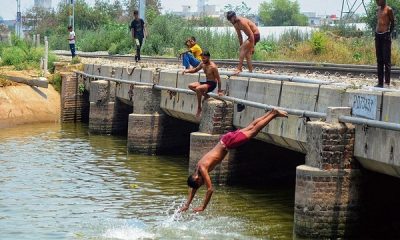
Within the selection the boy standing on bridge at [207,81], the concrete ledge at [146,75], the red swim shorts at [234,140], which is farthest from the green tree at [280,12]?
the red swim shorts at [234,140]

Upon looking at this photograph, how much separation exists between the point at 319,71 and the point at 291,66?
243cm

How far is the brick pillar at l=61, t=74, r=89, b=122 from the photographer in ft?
114

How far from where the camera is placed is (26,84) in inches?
1387

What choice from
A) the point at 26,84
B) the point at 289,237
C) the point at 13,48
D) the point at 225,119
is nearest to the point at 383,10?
the point at 289,237

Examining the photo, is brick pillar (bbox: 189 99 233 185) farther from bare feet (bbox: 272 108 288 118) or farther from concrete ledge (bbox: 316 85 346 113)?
bare feet (bbox: 272 108 288 118)

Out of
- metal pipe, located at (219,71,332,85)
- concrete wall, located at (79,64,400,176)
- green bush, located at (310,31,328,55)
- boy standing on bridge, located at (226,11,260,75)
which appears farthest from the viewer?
green bush, located at (310,31,328,55)

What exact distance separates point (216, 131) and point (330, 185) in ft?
18.6

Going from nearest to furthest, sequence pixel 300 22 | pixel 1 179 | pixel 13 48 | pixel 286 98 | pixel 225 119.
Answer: pixel 286 98 < pixel 225 119 < pixel 1 179 < pixel 13 48 < pixel 300 22

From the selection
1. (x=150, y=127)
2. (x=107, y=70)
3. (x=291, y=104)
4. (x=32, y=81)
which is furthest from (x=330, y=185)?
(x=32, y=81)

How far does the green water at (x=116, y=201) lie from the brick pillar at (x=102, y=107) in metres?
3.50

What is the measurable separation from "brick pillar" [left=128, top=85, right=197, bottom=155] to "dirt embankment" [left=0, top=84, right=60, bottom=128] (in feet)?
29.2

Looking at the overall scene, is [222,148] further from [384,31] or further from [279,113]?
[384,31]

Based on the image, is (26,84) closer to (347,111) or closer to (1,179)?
(1,179)

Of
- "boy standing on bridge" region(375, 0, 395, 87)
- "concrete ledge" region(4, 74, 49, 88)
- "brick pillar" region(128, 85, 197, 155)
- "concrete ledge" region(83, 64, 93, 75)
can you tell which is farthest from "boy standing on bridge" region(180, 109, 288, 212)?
"concrete ledge" region(4, 74, 49, 88)
